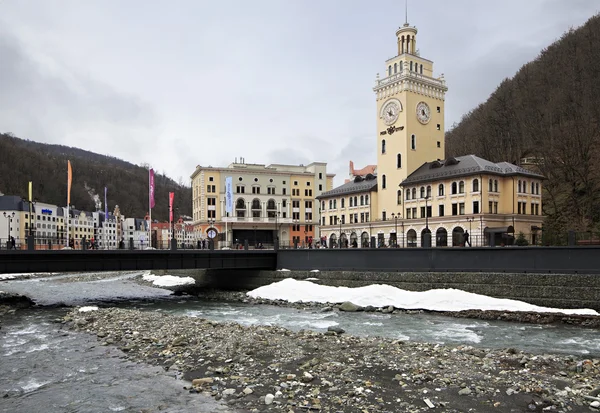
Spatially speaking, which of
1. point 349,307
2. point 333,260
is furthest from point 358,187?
point 349,307

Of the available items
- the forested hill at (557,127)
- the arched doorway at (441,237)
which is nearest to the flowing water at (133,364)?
the arched doorway at (441,237)

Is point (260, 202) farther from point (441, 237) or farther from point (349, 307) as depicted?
point (349, 307)

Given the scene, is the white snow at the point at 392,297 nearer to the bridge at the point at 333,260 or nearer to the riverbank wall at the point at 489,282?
the riverbank wall at the point at 489,282

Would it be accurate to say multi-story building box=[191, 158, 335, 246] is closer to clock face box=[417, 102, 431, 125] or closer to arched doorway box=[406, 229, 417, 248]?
arched doorway box=[406, 229, 417, 248]

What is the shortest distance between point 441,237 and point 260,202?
50.2m

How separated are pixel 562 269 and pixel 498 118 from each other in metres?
73.3

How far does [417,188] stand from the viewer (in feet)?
220

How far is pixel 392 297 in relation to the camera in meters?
35.7

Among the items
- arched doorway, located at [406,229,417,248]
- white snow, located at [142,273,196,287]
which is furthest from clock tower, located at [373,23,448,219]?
white snow, located at [142,273,196,287]

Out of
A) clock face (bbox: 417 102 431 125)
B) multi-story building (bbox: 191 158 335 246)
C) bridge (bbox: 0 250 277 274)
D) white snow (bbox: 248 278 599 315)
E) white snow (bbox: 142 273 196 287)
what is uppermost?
clock face (bbox: 417 102 431 125)

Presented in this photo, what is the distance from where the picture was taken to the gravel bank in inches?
507

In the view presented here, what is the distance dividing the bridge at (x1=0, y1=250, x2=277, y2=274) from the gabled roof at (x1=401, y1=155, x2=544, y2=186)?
1089 inches

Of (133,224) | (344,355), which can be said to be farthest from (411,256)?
(133,224)

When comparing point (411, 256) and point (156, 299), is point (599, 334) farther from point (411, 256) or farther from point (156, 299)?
point (156, 299)
